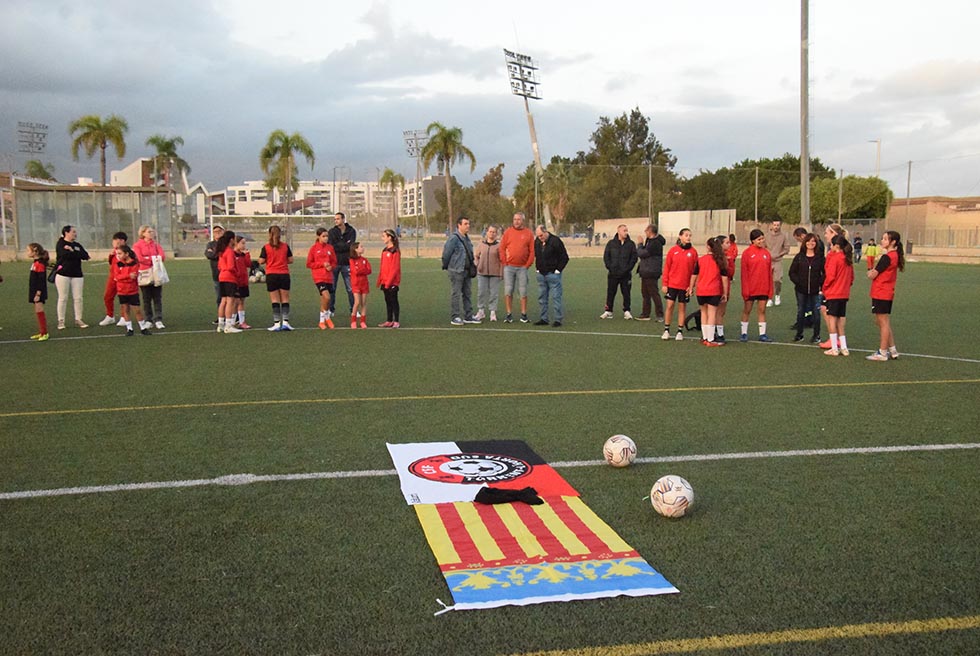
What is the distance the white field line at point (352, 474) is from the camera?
18.2ft

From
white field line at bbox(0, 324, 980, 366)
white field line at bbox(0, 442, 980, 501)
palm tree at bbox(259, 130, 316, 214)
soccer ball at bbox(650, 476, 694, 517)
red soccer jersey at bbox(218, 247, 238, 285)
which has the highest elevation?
palm tree at bbox(259, 130, 316, 214)

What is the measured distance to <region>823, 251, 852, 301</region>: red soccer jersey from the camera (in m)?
11.1

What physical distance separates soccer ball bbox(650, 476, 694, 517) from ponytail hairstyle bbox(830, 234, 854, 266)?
23.7 feet

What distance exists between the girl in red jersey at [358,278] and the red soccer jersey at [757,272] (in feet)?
20.3

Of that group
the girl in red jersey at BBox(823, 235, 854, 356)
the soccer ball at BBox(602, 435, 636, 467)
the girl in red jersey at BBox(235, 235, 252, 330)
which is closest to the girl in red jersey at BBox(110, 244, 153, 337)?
the girl in red jersey at BBox(235, 235, 252, 330)

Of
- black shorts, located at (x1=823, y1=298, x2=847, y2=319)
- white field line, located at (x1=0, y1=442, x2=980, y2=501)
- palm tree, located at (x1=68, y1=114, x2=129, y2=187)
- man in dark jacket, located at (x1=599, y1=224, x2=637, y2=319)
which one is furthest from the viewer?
palm tree, located at (x1=68, y1=114, x2=129, y2=187)

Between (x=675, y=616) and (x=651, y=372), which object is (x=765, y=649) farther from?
(x=651, y=372)

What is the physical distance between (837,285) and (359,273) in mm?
7747

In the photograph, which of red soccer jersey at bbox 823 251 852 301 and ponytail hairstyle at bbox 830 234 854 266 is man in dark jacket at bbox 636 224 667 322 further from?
red soccer jersey at bbox 823 251 852 301

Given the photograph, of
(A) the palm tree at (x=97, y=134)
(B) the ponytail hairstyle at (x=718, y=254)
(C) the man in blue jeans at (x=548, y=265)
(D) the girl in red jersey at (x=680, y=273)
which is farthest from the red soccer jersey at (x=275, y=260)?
(A) the palm tree at (x=97, y=134)

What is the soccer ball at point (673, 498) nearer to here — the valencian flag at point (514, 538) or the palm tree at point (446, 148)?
the valencian flag at point (514, 538)

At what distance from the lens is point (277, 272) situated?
46.4 ft

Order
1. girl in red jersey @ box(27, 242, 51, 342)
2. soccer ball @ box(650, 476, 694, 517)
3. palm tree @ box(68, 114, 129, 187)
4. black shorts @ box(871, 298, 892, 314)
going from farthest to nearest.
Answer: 1. palm tree @ box(68, 114, 129, 187)
2. girl in red jersey @ box(27, 242, 51, 342)
3. black shorts @ box(871, 298, 892, 314)
4. soccer ball @ box(650, 476, 694, 517)

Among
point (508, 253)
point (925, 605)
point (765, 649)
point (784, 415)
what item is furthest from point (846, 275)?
point (765, 649)
